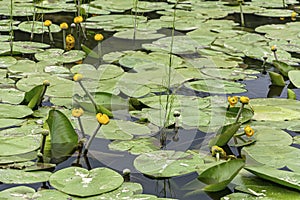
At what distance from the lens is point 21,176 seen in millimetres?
1541

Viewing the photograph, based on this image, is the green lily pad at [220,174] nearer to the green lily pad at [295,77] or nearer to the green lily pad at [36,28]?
the green lily pad at [295,77]

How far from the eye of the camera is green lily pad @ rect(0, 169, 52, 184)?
152 cm

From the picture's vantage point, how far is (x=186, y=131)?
1.91 meters

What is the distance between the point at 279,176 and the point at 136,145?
0.47 m

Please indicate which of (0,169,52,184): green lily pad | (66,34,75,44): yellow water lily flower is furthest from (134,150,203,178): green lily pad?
(66,34,75,44): yellow water lily flower

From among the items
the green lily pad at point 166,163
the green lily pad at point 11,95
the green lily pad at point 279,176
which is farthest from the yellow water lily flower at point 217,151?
the green lily pad at point 11,95

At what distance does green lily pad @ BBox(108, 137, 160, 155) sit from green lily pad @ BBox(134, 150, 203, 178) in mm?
55

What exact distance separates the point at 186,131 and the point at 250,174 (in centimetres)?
36

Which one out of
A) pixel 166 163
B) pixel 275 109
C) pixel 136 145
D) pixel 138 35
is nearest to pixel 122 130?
pixel 136 145

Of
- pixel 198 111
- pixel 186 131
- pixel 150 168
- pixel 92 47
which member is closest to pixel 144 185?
pixel 150 168

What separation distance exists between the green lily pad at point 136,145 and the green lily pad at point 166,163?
0.18 ft

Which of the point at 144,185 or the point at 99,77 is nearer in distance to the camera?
the point at 144,185

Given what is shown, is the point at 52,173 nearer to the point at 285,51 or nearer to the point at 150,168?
the point at 150,168

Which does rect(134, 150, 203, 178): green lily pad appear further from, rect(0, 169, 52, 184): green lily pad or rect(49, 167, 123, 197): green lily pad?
rect(0, 169, 52, 184): green lily pad
